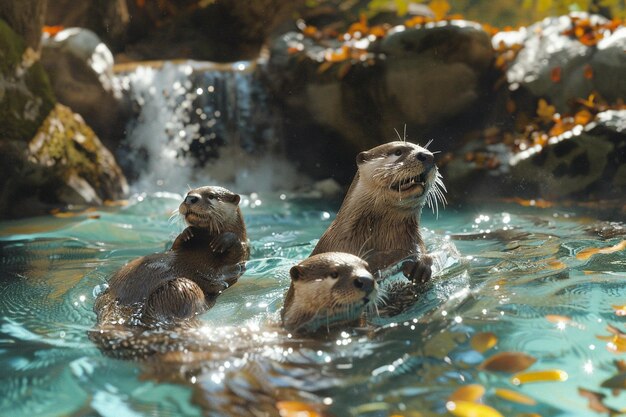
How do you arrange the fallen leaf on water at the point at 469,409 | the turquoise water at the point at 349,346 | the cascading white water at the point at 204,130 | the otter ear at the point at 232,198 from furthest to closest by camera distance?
1. the cascading white water at the point at 204,130
2. the otter ear at the point at 232,198
3. the turquoise water at the point at 349,346
4. the fallen leaf on water at the point at 469,409

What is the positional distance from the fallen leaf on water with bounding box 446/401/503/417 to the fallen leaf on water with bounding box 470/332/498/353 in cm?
42

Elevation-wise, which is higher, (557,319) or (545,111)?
(545,111)

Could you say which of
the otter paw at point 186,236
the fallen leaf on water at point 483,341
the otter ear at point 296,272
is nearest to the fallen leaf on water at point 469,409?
the fallen leaf on water at point 483,341

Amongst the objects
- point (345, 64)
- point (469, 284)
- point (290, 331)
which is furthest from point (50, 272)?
point (345, 64)

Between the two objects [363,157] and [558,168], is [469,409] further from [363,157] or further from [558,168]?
[558,168]

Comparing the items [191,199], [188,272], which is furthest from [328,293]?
[191,199]

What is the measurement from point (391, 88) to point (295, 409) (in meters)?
5.85

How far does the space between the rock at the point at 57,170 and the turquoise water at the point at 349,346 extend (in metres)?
1.75

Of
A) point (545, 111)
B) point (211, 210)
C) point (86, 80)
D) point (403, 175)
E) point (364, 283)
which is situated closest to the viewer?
point (364, 283)

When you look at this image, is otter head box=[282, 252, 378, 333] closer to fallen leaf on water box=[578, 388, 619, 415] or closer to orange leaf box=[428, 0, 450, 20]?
fallen leaf on water box=[578, 388, 619, 415]

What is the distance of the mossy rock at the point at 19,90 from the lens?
20.3ft

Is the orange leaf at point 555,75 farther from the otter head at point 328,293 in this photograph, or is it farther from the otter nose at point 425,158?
the otter head at point 328,293

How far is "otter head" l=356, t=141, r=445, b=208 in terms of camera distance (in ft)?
12.0

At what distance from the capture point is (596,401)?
230 cm
